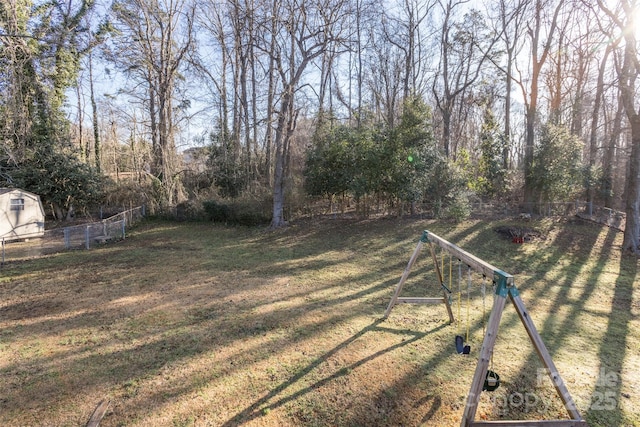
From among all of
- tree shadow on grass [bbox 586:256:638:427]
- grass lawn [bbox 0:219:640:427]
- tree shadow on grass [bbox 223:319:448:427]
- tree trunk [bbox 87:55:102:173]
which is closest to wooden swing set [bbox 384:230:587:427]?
grass lawn [bbox 0:219:640:427]

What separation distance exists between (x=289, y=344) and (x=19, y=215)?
14.3 metres

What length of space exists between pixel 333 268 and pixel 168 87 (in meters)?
14.2

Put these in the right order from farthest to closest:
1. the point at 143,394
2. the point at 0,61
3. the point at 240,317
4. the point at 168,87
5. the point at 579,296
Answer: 1. the point at 168,87
2. the point at 0,61
3. the point at 579,296
4. the point at 240,317
5. the point at 143,394

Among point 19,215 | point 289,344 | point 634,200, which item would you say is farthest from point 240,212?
point 634,200

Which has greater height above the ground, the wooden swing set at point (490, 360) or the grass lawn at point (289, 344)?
the wooden swing set at point (490, 360)

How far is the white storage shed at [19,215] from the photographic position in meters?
11.8

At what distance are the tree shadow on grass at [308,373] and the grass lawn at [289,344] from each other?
19 mm

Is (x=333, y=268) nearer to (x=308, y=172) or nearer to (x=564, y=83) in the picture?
(x=308, y=172)

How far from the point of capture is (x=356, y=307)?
554cm

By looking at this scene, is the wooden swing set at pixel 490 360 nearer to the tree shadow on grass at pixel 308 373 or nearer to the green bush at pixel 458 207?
the tree shadow on grass at pixel 308 373

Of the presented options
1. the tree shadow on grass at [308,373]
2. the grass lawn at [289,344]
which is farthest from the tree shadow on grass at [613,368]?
the tree shadow on grass at [308,373]

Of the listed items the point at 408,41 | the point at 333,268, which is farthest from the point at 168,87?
the point at 333,268

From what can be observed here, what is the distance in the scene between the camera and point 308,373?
3.50 m

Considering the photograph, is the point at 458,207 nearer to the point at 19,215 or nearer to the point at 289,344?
the point at 289,344
